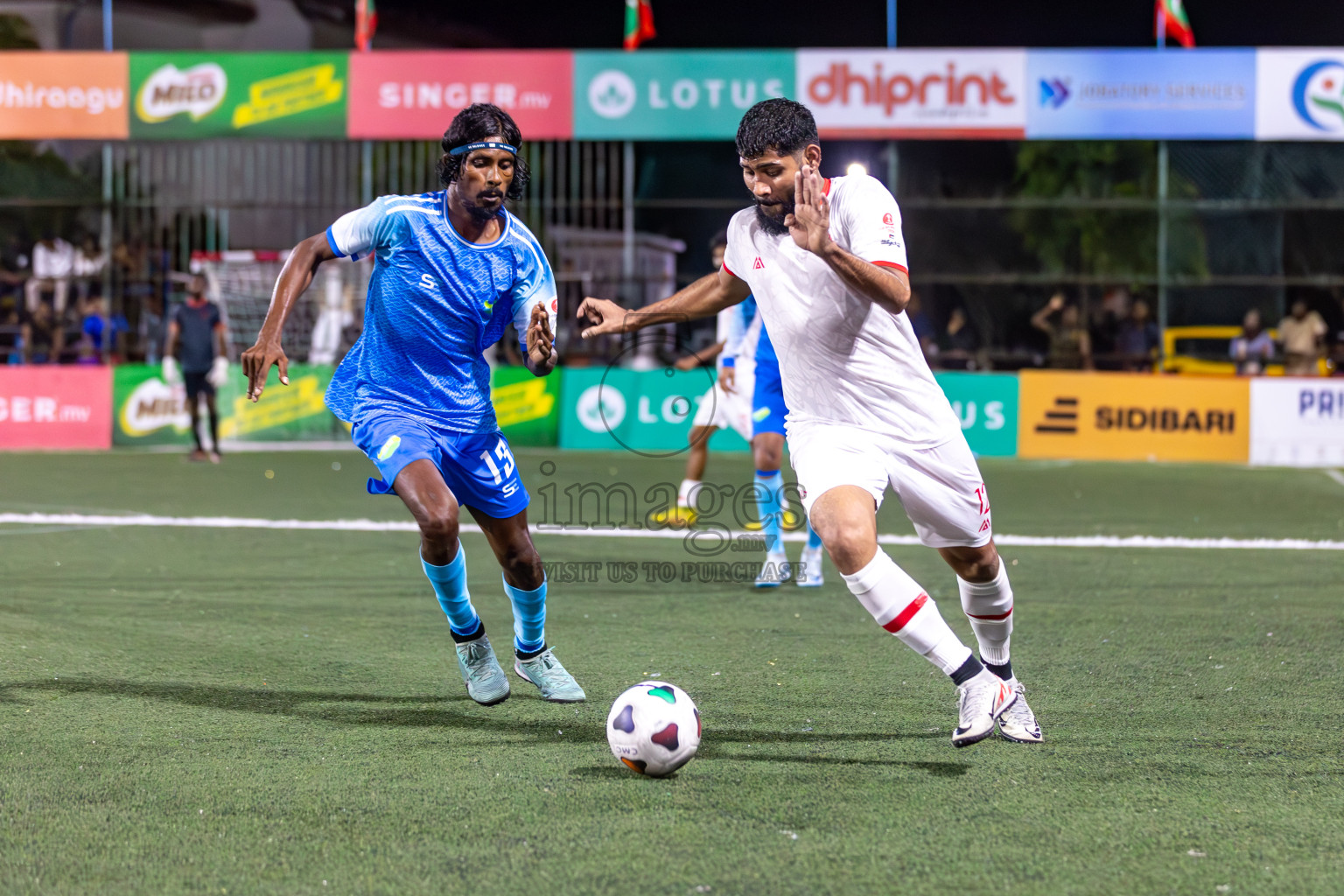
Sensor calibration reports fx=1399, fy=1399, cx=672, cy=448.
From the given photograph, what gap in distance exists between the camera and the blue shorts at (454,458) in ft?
16.2

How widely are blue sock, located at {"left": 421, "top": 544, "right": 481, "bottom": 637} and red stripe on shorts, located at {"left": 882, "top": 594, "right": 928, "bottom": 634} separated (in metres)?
1.63

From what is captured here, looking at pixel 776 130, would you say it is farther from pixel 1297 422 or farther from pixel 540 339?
pixel 1297 422

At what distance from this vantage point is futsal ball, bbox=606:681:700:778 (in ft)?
13.6

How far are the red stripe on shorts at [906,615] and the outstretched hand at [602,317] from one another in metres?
1.39

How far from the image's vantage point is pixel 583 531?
10375 mm

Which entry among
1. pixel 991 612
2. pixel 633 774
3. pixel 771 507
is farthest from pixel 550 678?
pixel 771 507

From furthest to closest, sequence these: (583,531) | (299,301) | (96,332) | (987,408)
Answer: (96,332), (299,301), (987,408), (583,531)

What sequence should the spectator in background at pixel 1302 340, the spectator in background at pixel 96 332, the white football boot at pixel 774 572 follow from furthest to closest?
1. the spectator in background at pixel 96 332
2. the spectator in background at pixel 1302 340
3. the white football boot at pixel 774 572

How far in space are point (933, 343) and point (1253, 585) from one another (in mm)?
11238

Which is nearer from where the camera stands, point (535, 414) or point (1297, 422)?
point (1297, 422)

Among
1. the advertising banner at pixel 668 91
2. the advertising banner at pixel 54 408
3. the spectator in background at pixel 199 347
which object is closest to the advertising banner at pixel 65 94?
the advertising banner at pixel 54 408

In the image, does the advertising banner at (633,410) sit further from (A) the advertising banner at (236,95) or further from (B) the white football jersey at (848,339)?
(B) the white football jersey at (848,339)

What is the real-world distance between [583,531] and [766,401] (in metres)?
2.52

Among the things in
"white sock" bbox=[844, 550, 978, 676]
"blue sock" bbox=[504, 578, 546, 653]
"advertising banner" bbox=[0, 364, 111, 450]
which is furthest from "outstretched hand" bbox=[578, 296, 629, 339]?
"advertising banner" bbox=[0, 364, 111, 450]
